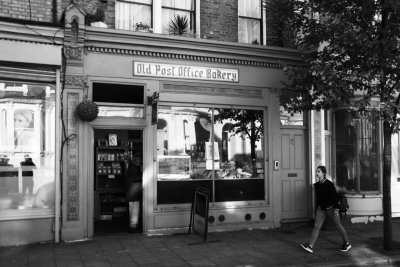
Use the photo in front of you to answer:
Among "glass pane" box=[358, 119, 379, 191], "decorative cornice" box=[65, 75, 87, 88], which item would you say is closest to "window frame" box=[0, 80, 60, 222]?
"decorative cornice" box=[65, 75, 87, 88]

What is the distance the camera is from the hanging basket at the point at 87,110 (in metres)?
8.91

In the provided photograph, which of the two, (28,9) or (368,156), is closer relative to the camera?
(28,9)

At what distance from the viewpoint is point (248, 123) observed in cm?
1096

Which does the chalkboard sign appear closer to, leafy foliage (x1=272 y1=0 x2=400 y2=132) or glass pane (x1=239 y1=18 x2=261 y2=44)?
leafy foliage (x1=272 y1=0 x2=400 y2=132)

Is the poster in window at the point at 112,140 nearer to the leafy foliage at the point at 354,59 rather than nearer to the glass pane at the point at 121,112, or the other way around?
the glass pane at the point at 121,112

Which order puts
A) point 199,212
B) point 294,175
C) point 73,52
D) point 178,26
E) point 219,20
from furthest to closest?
point 294,175
point 219,20
point 178,26
point 199,212
point 73,52

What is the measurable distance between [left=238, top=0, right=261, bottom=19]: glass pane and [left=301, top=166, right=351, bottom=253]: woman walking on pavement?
196 inches

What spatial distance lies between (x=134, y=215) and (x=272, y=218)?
3.49 m

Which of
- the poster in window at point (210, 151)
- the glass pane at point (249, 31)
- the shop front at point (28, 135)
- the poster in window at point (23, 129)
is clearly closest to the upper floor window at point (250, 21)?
the glass pane at point (249, 31)

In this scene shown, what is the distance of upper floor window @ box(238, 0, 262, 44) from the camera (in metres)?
11.2

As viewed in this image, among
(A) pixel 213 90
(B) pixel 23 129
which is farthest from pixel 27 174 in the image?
(A) pixel 213 90

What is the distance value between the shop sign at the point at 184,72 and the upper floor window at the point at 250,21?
1189mm

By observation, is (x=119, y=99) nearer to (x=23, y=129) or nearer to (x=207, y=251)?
(x=23, y=129)

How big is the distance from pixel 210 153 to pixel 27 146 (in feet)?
13.7
